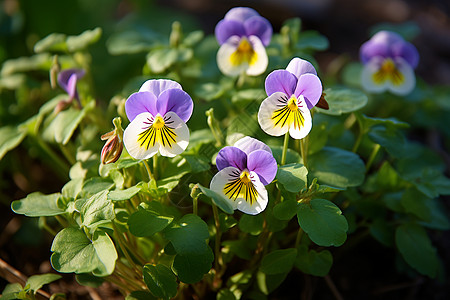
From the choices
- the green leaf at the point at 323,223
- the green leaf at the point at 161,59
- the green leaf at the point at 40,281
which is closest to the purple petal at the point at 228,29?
the green leaf at the point at 161,59

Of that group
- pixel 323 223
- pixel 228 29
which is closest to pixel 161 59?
pixel 228 29

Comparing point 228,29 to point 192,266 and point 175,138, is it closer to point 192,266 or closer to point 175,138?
point 175,138

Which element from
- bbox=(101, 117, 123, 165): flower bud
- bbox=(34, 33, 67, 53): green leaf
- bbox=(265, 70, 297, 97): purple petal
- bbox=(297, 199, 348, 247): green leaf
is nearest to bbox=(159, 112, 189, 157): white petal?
bbox=(101, 117, 123, 165): flower bud

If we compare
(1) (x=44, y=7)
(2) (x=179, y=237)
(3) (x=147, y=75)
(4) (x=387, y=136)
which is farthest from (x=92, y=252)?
(1) (x=44, y=7)

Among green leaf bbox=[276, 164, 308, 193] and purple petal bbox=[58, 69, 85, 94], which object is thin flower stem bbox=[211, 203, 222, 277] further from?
purple petal bbox=[58, 69, 85, 94]

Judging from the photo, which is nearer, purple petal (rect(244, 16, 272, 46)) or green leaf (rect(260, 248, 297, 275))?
green leaf (rect(260, 248, 297, 275))

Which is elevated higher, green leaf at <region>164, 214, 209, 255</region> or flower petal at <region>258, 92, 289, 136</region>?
flower petal at <region>258, 92, 289, 136</region>

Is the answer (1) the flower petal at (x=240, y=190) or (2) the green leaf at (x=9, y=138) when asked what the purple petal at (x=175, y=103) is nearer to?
(1) the flower petal at (x=240, y=190)
